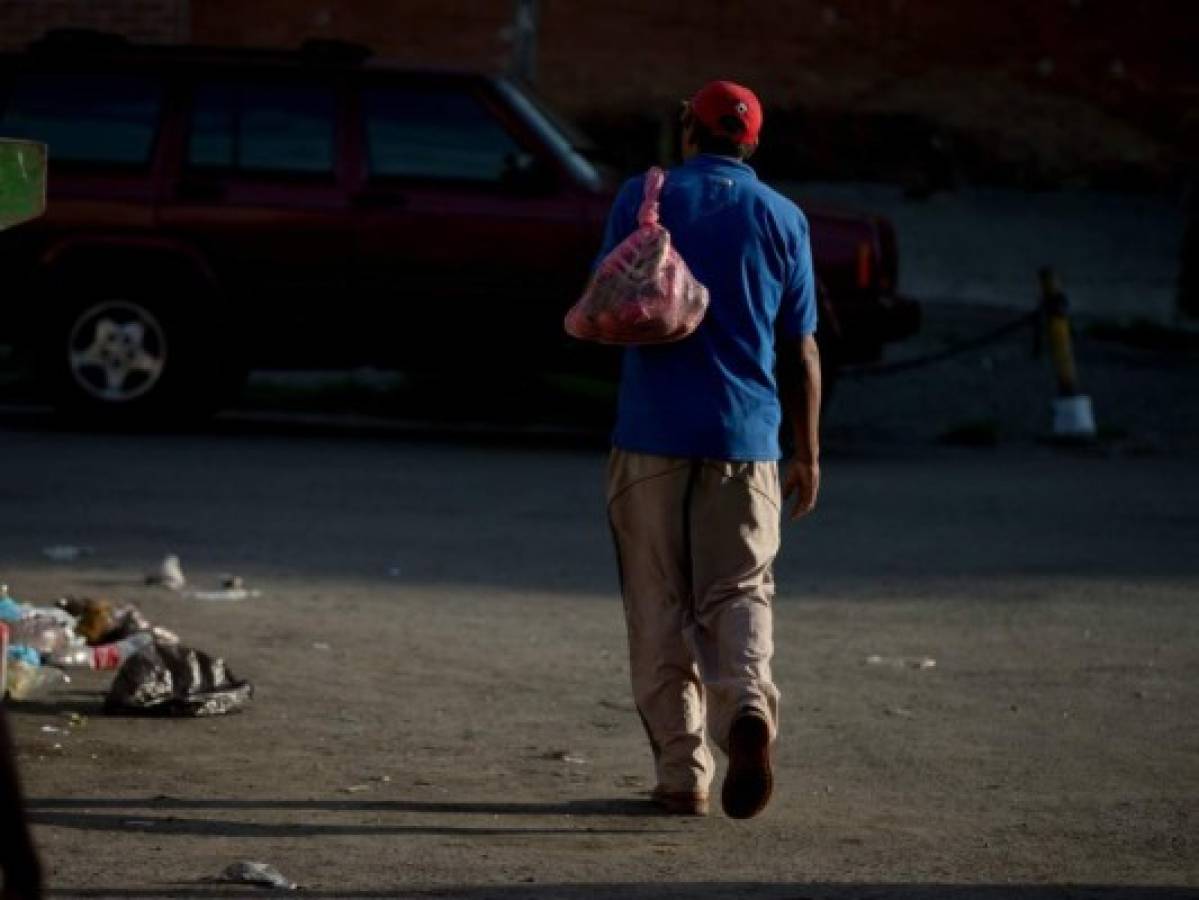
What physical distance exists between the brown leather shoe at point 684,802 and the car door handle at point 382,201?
29.5 ft

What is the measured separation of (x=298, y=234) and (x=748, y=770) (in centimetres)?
950

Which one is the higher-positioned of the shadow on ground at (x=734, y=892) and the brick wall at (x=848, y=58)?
the brick wall at (x=848, y=58)

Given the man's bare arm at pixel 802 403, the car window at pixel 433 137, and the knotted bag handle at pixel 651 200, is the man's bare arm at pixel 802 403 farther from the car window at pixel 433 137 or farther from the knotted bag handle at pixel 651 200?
the car window at pixel 433 137

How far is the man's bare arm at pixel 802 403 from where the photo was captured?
24.0 ft

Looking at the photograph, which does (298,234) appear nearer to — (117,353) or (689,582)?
(117,353)

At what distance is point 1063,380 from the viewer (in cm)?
1719

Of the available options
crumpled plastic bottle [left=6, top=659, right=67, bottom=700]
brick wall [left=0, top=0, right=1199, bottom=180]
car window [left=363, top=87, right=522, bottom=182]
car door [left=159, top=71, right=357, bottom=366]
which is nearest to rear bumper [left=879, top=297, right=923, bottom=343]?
car window [left=363, top=87, right=522, bottom=182]

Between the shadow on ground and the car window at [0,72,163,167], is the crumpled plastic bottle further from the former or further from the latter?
the car window at [0,72,163,167]

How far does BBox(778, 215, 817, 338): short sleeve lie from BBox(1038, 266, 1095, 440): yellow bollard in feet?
33.0

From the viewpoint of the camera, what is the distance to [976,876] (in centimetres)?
658

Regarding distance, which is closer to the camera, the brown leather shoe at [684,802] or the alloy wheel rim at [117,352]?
the brown leather shoe at [684,802]

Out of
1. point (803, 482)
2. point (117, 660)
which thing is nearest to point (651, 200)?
point (803, 482)

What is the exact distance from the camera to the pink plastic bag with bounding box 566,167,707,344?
7012 millimetres

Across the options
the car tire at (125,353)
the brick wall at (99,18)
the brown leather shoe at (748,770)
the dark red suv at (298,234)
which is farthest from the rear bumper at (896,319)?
the brick wall at (99,18)
